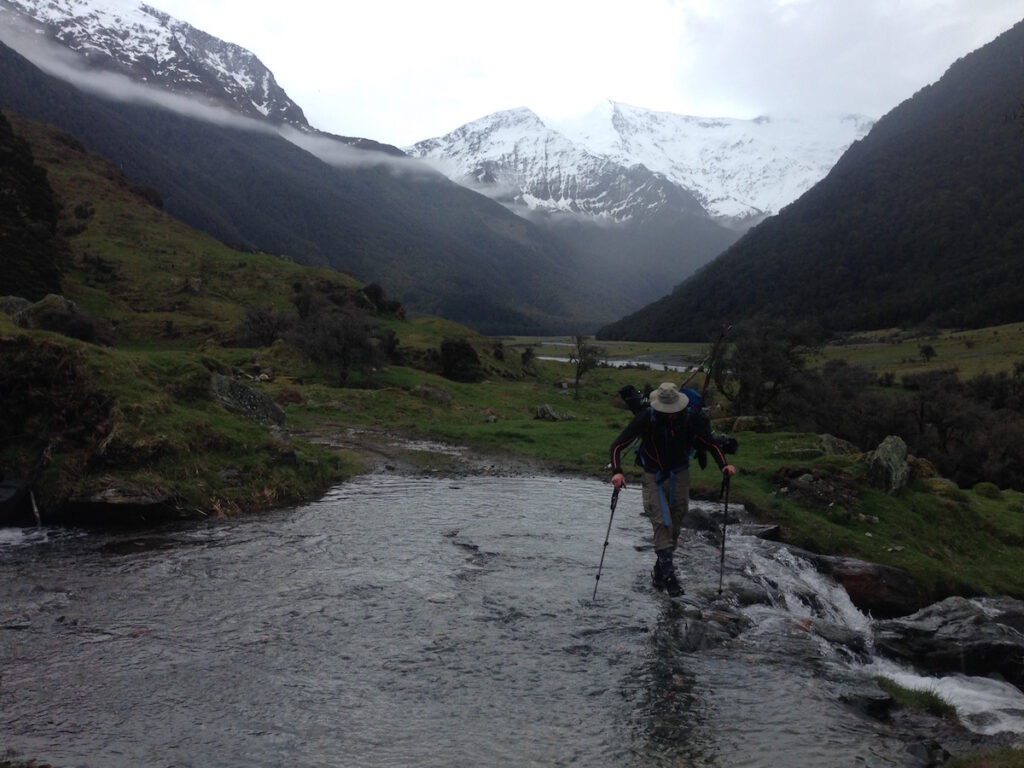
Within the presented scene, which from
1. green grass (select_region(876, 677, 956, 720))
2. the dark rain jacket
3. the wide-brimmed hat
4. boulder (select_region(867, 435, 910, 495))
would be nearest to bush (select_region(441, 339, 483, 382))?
boulder (select_region(867, 435, 910, 495))

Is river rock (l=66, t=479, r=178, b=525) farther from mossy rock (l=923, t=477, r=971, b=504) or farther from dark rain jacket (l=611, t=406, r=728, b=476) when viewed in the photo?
mossy rock (l=923, t=477, r=971, b=504)

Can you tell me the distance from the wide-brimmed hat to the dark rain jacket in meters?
0.19

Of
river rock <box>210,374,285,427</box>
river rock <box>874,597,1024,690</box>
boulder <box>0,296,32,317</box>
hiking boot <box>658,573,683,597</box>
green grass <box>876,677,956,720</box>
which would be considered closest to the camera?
green grass <box>876,677,956,720</box>

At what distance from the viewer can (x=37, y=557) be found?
39.1 ft

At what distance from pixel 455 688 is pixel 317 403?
28637 mm

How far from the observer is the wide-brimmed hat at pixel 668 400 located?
1231cm

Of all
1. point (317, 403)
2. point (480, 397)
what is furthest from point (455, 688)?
point (480, 397)

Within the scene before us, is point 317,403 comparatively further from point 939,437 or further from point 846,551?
point 939,437

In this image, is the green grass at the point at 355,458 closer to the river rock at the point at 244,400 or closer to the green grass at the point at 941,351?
the river rock at the point at 244,400

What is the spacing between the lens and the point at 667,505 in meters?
12.5

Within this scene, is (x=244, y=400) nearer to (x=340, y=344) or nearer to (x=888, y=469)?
(x=888, y=469)

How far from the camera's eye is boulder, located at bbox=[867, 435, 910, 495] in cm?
2070

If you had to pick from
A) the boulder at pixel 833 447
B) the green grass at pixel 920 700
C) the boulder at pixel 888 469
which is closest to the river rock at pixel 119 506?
the green grass at pixel 920 700

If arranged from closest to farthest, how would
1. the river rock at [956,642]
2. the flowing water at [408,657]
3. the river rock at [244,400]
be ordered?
1. the flowing water at [408,657]
2. the river rock at [956,642]
3. the river rock at [244,400]
